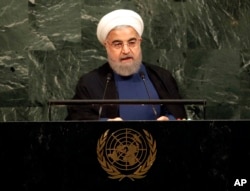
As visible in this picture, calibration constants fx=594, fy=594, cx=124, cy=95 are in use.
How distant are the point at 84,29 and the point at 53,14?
361mm

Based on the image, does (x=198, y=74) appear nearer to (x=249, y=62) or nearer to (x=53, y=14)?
(x=249, y=62)

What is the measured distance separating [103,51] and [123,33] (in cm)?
124

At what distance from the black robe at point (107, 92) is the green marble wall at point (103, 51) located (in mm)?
1129

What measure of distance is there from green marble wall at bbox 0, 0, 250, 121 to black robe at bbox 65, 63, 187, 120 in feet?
3.70

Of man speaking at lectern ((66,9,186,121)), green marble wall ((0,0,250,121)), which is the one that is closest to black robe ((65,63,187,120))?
man speaking at lectern ((66,9,186,121))

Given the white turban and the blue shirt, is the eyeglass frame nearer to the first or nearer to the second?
the white turban

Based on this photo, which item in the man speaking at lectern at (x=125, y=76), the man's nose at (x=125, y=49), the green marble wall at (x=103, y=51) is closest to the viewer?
A: the man speaking at lectern at (x=125, y=76)

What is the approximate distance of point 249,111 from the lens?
641 cm

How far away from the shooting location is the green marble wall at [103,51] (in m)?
6.25
